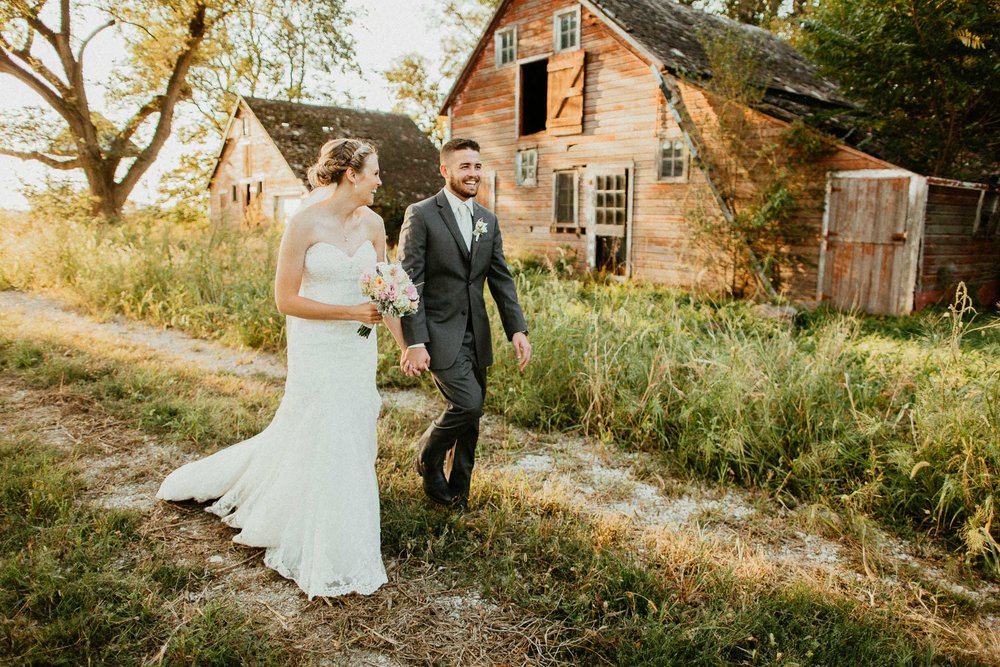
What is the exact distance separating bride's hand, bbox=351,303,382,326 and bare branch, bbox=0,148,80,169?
22289mm

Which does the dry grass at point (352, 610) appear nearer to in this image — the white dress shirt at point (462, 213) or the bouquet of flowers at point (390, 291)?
the bouquet of flowers at point (390, 291)

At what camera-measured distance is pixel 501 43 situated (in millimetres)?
17641

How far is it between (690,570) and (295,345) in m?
2.35

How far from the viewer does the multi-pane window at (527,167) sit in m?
17.3

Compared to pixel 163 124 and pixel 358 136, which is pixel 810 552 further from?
pixel 358 136

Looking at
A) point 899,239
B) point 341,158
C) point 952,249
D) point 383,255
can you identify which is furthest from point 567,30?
point 341,158

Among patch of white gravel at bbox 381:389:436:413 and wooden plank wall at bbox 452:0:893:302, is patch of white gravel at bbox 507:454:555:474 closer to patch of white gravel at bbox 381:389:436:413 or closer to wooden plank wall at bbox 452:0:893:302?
patch of white gravel at bbox 381:389:436:413

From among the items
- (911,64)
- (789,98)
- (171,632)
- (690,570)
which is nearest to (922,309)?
(911,64)

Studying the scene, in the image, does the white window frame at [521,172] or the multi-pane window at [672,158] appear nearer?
the multi-pane window at [672,158]

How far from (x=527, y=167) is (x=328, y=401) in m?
15.1

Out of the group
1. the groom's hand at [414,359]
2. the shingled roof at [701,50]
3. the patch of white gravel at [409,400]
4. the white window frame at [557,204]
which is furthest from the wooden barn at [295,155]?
the groom's hand at [414,359]

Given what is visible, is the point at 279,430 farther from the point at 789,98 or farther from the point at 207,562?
the point at 789,98

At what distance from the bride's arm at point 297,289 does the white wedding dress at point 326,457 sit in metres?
0.08

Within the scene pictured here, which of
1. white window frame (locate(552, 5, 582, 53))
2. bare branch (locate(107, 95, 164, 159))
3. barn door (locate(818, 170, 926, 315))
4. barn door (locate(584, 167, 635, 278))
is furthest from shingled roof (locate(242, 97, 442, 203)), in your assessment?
barn door (locate(818, 170, 926, 315))
